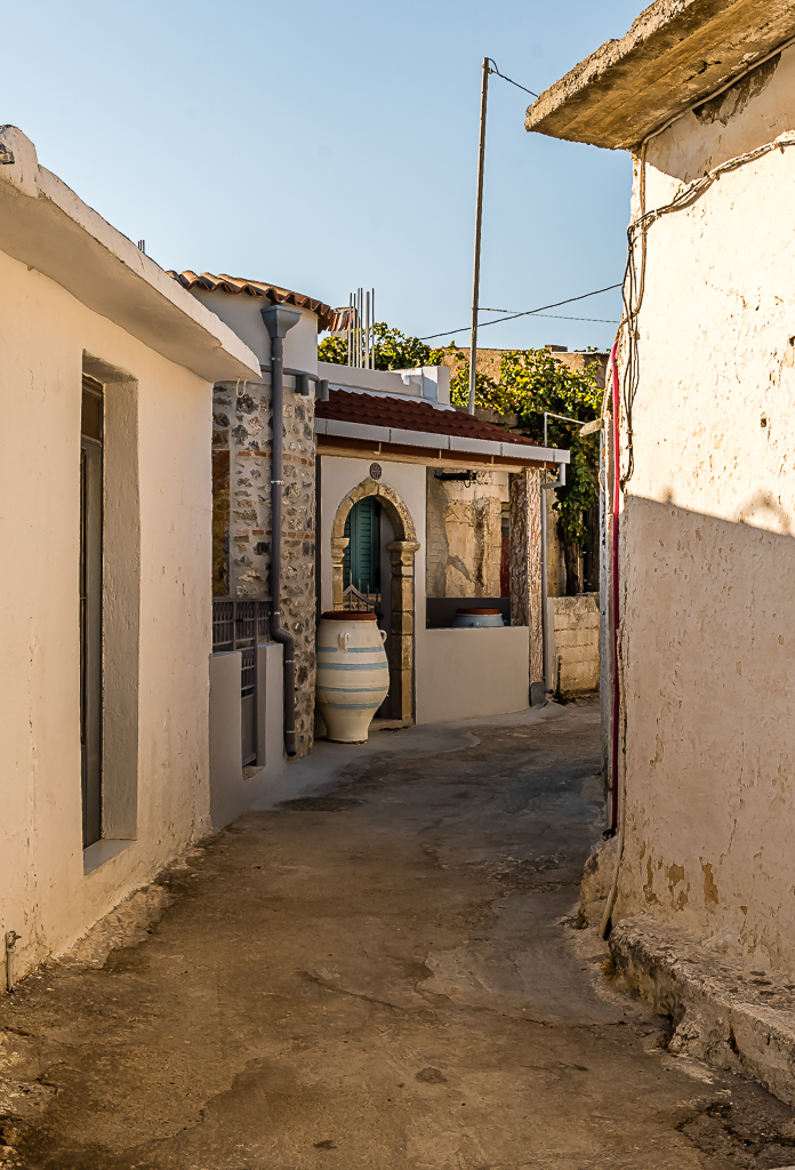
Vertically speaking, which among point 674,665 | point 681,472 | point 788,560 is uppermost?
point 681,472

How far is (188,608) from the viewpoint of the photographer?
545 centimetres

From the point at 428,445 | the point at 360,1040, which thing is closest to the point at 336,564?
the point at 428,445

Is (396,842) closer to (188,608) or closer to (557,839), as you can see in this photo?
(557,839)

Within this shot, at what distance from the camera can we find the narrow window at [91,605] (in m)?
4.57

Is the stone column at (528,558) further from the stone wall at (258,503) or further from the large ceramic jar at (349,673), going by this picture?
the stone wall at (258,503)

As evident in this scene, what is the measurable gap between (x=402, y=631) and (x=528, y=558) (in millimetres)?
2127

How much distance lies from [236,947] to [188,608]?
2003 millimetres

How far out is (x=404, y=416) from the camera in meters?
10.5

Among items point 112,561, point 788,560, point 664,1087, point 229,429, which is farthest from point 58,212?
point 229,429

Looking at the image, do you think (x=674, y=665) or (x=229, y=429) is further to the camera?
(x=229, y=429)

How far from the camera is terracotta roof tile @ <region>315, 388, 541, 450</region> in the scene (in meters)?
9.54

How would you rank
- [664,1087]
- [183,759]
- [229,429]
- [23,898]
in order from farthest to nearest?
[229,429], [183,759], [23,898], [664,1087]

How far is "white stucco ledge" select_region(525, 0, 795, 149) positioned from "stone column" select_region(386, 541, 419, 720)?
6.78 meters

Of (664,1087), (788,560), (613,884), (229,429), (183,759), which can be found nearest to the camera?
(664,1087)
